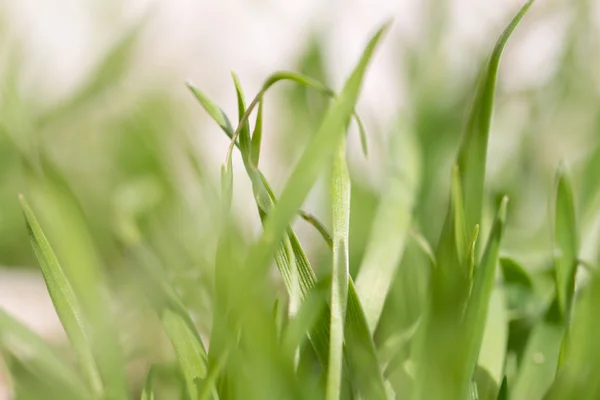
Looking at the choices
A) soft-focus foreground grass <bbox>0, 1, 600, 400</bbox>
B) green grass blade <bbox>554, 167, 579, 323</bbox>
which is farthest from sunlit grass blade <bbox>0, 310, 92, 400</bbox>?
green grass blade <bbox>554, 167, 579, 323</bbox>

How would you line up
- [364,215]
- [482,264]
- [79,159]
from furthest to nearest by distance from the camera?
[79,159] → [364,215] → [482,264]

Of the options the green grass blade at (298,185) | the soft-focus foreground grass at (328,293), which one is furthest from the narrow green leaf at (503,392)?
the green grass blade at (298,185)

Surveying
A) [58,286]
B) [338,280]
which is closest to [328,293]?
[338,280]

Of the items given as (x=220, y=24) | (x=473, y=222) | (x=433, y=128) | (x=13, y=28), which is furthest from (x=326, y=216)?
(x=13, y=28)

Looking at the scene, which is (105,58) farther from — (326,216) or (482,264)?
(482,264)

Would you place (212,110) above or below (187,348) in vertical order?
above

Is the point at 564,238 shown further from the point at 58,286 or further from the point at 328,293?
the point at 58,286
